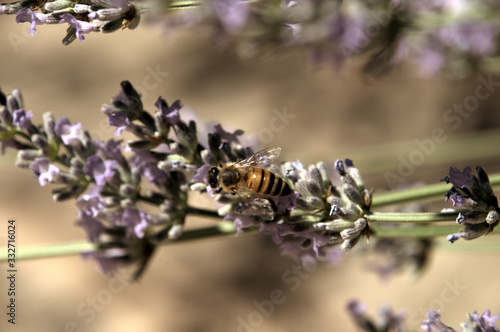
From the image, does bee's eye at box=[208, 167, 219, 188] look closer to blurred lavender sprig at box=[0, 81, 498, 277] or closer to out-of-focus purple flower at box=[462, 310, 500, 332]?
blurred lavender sprig at box=[0, 81, 498, 277]

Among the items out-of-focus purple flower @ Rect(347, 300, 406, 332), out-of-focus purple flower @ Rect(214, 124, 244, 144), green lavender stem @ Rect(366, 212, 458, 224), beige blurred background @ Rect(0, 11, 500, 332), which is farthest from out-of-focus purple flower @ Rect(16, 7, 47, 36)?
beige blurred background @ Rect(0, 11, 500, 332)

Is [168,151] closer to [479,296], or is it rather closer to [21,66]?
[479,296]

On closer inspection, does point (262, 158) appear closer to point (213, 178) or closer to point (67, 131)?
point (213, 178)

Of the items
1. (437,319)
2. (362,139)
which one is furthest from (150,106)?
(437,319)

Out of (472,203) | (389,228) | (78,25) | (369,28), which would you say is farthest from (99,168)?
(369,28)

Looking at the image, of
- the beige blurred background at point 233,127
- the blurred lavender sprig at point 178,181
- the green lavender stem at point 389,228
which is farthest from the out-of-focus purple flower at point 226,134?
the beige blurred background at point 233,127

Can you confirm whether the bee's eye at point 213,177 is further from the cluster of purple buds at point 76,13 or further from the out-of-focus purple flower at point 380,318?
the out-of-focus purple flower at point 380,318
